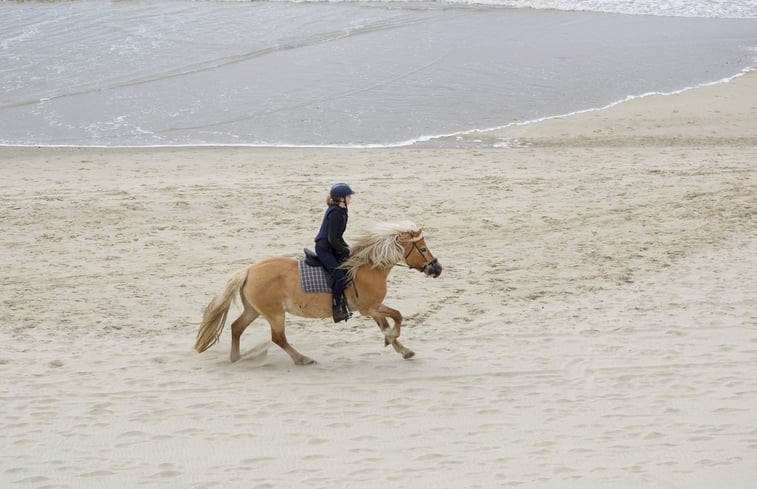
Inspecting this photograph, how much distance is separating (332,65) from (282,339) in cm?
1694

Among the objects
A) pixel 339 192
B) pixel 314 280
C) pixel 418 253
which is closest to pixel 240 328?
pixel 314 280

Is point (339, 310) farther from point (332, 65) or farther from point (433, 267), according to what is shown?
point (332, 65)

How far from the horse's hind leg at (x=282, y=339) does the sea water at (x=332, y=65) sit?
959 centimetres

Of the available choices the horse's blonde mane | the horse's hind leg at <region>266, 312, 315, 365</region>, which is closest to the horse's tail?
the horse's hind leg at <region>266, 312, 315, 365</region>

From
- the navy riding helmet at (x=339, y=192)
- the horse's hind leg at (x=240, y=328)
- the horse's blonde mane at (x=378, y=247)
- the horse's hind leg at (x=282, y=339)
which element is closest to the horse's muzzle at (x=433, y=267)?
the horse's blonde mane at (x=378, y=247)

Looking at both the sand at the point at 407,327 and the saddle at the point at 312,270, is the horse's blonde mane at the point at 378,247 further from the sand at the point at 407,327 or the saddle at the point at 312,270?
the sand at the point at 407,327

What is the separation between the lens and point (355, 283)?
29.2ft

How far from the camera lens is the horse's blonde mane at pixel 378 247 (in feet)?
28.9

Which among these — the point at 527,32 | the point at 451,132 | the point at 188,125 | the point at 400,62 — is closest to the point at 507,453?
the point at 451,132

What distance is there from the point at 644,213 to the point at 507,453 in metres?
7.57

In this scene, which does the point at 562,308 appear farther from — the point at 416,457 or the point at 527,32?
the point at 527,32

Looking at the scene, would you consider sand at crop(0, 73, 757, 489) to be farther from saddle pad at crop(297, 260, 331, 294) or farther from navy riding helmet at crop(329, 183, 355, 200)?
navy riding helmet at crop(329, 183, 355, 200)

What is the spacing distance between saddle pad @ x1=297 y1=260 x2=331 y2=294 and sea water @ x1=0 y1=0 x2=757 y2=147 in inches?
375

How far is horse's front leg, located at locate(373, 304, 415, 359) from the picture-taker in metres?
8.97
